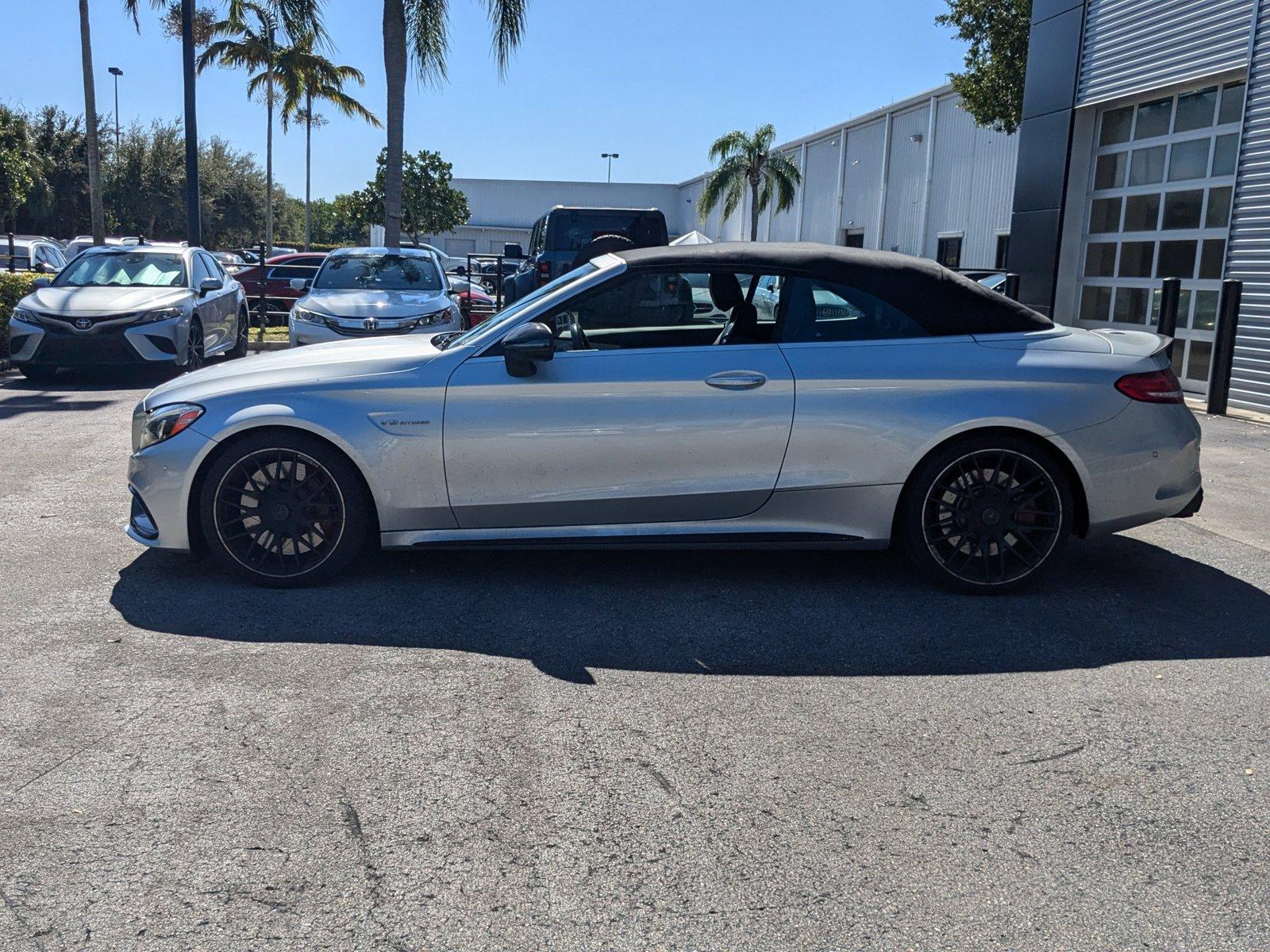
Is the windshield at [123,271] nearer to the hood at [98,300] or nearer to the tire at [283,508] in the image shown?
the hood at [98,300]

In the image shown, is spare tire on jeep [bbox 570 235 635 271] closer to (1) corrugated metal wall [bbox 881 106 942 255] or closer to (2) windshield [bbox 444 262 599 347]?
(2) windshield [bbox 444 262 599 347]

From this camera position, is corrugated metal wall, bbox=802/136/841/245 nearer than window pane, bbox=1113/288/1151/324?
No

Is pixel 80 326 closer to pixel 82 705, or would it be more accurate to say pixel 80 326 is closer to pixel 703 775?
pixel 82 705

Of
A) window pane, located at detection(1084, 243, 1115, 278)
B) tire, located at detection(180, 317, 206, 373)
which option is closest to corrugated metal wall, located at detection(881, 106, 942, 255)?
window pane, located at detection(1084, 243, 1115, 278)

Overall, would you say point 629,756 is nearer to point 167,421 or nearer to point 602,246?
point 167,421

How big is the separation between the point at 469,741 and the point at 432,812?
46 centimetres

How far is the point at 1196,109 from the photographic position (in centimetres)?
1320

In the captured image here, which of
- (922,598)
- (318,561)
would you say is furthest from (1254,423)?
(318,561)

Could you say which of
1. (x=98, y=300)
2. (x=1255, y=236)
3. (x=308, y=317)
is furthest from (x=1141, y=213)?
(x=98, y=300)

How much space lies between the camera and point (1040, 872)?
9.54 feet

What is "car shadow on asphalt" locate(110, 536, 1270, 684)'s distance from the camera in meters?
4.46

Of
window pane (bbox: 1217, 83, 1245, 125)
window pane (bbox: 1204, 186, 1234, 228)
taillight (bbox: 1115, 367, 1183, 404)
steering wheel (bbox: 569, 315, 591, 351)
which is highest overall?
window pane (bbox: 1217, 83, 1245, 125)

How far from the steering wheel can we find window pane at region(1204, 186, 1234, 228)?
9.86 m

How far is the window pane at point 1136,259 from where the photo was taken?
14062mm
